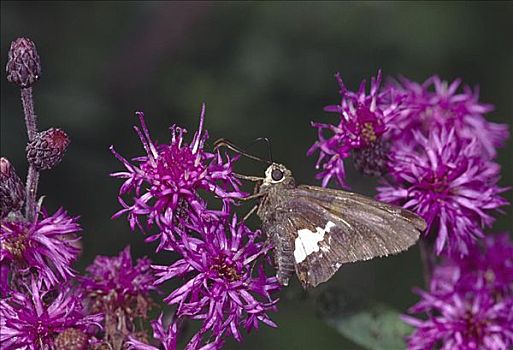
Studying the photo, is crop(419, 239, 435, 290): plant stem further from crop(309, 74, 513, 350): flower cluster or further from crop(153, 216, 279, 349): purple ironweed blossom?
crop(153, 216, 279, 349): purple ironweed blossom

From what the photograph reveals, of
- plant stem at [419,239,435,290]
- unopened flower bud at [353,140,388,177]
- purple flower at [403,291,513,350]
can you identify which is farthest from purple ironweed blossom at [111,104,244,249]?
purple flower at [403,291,513,350]

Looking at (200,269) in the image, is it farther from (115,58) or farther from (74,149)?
(115,58)

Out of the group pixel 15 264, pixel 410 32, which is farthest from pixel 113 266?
pixel 410 32

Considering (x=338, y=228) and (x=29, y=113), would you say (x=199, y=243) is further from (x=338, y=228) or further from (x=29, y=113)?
(x=29, y=113)

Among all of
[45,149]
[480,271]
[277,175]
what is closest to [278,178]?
[277,175]

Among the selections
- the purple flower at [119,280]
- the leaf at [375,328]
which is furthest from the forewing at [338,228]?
the leaf at [375,328]

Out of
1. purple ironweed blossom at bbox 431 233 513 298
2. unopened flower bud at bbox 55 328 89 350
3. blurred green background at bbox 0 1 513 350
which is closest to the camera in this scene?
unopened flower bud at bbox 55 328 89 350

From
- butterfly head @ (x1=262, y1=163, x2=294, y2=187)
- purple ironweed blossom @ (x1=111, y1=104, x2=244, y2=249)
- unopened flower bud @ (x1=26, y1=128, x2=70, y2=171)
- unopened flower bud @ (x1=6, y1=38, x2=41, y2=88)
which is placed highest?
unopened flower bud @ (x1=6, y1=38, x2=41, y2=88)
